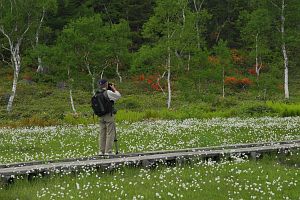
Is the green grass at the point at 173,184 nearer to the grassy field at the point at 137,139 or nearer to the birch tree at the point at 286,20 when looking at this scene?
the grassy field at the point at 137,139

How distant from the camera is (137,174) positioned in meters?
13.7

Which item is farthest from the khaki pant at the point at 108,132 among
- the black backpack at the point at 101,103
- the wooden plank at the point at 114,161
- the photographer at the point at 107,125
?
the wooden plank at the point at 114,161

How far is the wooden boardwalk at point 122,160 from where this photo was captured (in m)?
13.4

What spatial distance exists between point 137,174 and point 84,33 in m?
38.8

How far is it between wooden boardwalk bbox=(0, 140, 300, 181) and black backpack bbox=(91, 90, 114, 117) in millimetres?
1710

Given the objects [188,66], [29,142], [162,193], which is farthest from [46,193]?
[188,66]

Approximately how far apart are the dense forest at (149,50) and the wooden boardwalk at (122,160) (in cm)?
3152

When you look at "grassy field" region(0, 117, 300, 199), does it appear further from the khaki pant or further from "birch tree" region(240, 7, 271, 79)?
"birch tree" region(240, 7, 271, 79)

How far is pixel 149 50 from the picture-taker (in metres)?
49.4

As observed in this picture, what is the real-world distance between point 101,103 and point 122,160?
8.75 feet

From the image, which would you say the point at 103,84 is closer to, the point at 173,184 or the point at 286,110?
the point at 173,184

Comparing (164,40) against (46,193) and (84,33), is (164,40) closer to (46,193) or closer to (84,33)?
(84,33)

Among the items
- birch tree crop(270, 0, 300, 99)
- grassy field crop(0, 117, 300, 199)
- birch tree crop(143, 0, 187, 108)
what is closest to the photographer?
grassy field crop(0, 117, 300, 199)

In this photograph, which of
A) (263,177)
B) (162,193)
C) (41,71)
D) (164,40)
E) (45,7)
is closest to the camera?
(162,193)
